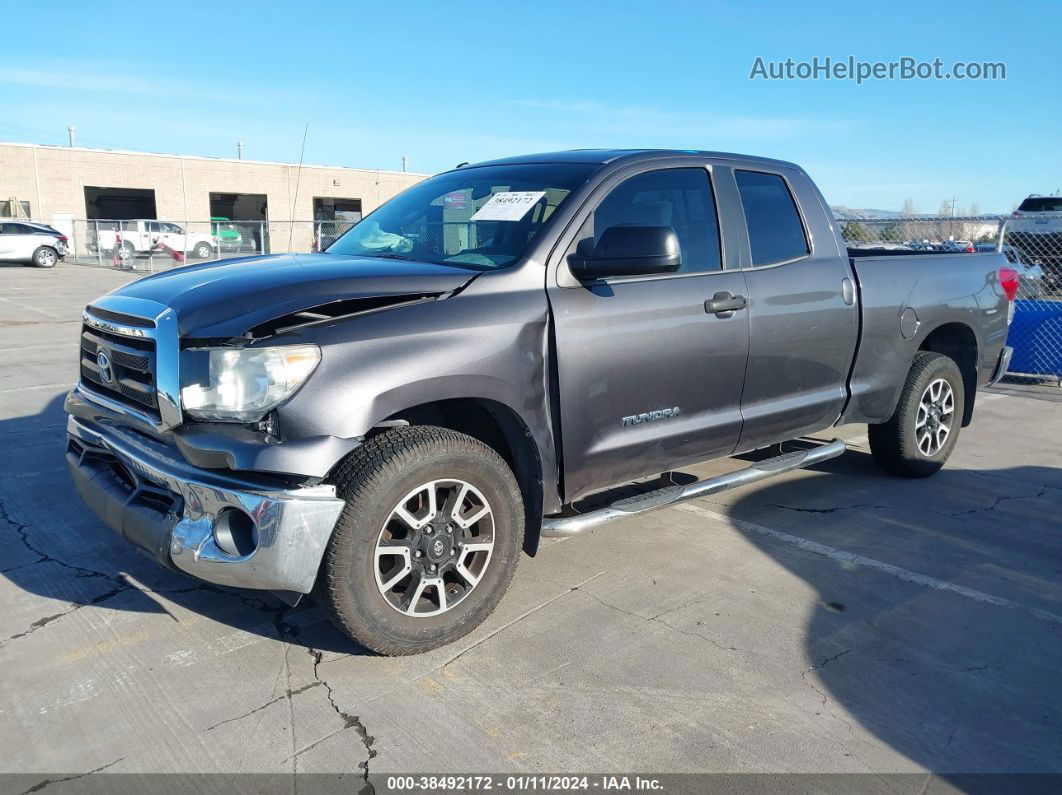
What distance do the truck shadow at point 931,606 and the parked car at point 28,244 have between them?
2814 centimetres

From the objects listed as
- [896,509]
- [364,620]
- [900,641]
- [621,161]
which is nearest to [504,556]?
[364,620]

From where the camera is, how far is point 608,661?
3262mm

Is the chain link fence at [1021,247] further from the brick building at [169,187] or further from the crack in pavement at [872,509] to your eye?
the brick building at [169,187]

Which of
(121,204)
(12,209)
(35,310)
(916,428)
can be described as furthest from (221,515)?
(121,204)

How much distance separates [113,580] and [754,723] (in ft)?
9.53

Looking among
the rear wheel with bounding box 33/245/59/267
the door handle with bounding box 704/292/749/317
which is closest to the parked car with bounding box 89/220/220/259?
the rear wheel with bounding box 33/245/59/267

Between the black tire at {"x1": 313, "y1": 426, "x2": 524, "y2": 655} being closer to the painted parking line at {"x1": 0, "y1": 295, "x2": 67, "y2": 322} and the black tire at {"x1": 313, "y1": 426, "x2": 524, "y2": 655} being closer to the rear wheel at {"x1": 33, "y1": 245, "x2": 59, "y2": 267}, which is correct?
the painted parking line at {"x1": 0, "y1": 295, "x2": 67, "y2": 322}

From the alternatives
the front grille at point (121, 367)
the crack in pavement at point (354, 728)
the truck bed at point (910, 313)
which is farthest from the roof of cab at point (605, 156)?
the crack in pavement at point (354, 728)

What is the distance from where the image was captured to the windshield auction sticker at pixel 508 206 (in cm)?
382

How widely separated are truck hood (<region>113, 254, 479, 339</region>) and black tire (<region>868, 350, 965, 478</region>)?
3.40 metres

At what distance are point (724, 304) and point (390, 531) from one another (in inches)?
79.5

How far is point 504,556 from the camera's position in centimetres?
338

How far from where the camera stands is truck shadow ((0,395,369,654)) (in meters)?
3.52

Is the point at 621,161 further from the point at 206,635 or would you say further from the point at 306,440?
the point at 206,635
